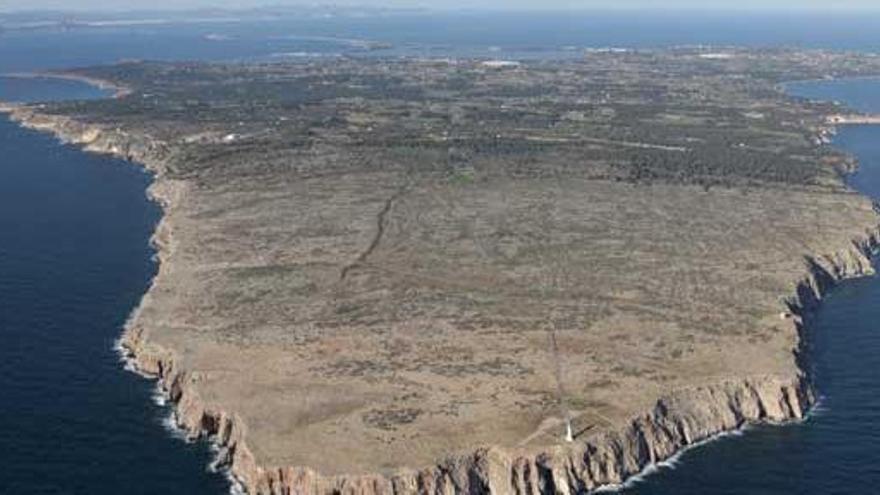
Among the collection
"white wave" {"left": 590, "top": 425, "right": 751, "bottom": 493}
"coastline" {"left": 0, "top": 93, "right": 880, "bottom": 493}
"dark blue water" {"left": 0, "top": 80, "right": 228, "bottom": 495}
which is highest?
"coastline" {"left": 0, "top": 93, "right": 880, "bottom": 493}

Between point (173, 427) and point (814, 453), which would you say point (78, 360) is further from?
point (814, 453)

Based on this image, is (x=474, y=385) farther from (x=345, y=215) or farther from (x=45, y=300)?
(x=345, y=215)

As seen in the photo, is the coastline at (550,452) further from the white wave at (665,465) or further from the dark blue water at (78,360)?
the dark blue water at (78,360)

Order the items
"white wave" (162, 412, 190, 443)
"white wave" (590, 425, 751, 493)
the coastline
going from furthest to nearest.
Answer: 1. "white wave" (162, 412, 190, 443)
2. "white wave" (590, 425, 751, 493)
3. the coastline

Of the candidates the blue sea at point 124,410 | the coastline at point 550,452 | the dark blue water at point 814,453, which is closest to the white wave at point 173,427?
the blue sea at point 124,410

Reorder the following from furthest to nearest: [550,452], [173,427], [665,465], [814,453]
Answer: [173,427] → [814,453] → [665,465] → [550,452]

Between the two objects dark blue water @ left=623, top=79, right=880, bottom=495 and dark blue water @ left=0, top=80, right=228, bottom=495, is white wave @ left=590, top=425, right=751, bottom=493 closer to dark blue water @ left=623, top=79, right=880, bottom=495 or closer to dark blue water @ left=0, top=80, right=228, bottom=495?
dark blue water @ left=623, top=79, right=880, bottom=495

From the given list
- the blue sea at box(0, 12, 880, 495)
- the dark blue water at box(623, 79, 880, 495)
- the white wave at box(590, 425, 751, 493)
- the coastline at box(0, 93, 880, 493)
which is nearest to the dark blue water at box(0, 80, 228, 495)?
the blue sea at box(0, 12, 880, 495)

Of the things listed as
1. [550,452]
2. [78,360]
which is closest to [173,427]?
[78,360]
